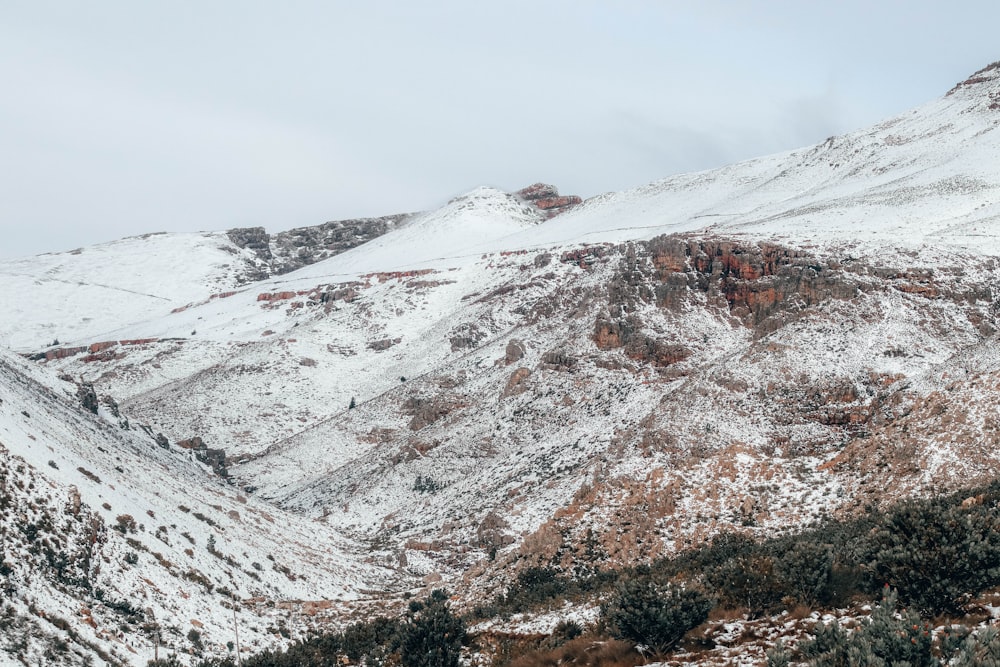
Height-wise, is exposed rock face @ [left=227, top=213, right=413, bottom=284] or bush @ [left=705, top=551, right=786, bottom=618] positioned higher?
exposed rock face @ [left=227, top=213, right=413, bottom=284]

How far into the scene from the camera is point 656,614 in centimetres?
1154

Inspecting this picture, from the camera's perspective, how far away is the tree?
1354 centimetres

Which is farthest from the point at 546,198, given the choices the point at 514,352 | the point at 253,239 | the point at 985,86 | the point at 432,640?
the point at 432,640

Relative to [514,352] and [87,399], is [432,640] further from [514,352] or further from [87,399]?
[514,352]

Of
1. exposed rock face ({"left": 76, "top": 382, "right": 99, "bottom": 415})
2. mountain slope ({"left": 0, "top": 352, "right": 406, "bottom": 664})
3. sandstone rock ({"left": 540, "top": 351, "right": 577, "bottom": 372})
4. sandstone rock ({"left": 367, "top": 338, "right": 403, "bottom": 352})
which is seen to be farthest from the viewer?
sandstone rock ({"left": 367, "top": 338, "right": 403, "bottom": 352})

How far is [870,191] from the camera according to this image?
7462 centimetres

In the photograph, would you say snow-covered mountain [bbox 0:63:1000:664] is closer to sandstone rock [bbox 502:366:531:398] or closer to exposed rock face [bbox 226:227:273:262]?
sandstone rock [bbox 502:366:531:398]

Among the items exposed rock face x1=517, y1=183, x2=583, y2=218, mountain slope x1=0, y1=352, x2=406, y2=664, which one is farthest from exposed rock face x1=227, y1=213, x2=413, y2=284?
mountain slope x1=0, y1=352, x2=406, y2=664

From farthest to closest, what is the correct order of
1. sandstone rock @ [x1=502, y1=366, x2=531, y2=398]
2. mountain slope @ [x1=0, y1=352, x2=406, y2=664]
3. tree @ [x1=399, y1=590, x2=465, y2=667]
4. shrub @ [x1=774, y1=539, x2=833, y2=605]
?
sandstone rock @ [x1=502, y1=366, x2=531, y2=398], mountain slope @ [x1=0, y1=352, x2=406, y2=664], tree @ [x1=399, y1=590, x2=465, y2=667], shrub @ [x1=774, y1=539, x2=833, y2=605]

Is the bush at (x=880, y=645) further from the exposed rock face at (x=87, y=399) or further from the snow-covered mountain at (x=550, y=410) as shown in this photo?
the exposed rock face at (x=87, y=399)

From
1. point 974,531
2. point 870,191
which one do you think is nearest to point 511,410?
point 974,531

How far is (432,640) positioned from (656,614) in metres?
4.83

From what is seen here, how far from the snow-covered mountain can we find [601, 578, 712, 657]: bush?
12186mm

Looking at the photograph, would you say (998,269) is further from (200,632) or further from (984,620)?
(200,632)
